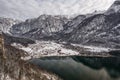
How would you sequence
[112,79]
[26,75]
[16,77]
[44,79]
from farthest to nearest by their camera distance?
1. [112,79]
2. [44,79]
3. [26,75]
4. [16,77]

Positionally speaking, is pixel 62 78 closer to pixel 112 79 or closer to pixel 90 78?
pixel 90 78

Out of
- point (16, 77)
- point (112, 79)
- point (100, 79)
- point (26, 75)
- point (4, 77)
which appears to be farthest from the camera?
point (112, 79)

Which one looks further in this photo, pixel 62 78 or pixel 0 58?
pixel 62 78

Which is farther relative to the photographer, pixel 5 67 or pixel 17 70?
pixel 17 70

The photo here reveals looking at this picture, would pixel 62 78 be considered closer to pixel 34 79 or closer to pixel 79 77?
pixel 79 77

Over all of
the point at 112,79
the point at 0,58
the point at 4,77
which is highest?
the point at 0,58

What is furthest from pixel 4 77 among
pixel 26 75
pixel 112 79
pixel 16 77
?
pixel 112 79

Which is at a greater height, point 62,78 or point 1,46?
point 1,46

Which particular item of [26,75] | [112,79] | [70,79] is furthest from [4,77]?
[112,79]

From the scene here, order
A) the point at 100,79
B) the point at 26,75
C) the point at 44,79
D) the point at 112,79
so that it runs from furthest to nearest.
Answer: the point at 112,79 < the point at 100,79 < the point at 44,79 < the point at 26,75
